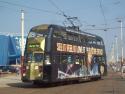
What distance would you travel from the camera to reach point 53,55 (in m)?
28.9

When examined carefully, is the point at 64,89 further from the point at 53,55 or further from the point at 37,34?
the point at 37,34

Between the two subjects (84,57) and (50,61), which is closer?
(50,61)

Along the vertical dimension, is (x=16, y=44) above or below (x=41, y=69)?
above

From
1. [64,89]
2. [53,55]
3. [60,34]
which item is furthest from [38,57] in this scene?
A: [64,89]

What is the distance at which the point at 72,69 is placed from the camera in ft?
108

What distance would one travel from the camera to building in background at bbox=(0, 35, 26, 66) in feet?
192

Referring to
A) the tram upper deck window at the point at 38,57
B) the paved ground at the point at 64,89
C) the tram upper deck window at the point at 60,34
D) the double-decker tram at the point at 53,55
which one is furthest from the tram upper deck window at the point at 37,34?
the paved ground at the point at 64,89

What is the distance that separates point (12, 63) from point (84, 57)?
94.7 ft

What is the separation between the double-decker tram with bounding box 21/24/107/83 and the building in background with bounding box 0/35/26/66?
81.6 ft

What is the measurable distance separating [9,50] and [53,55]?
3271 cm

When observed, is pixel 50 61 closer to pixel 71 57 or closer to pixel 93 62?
pixel 71 57

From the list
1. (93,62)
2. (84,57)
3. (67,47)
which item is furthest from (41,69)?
(93,62)

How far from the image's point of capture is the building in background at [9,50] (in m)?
58.4

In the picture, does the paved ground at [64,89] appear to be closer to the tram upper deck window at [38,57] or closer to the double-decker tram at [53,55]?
the double-decker tram at [53,55]
